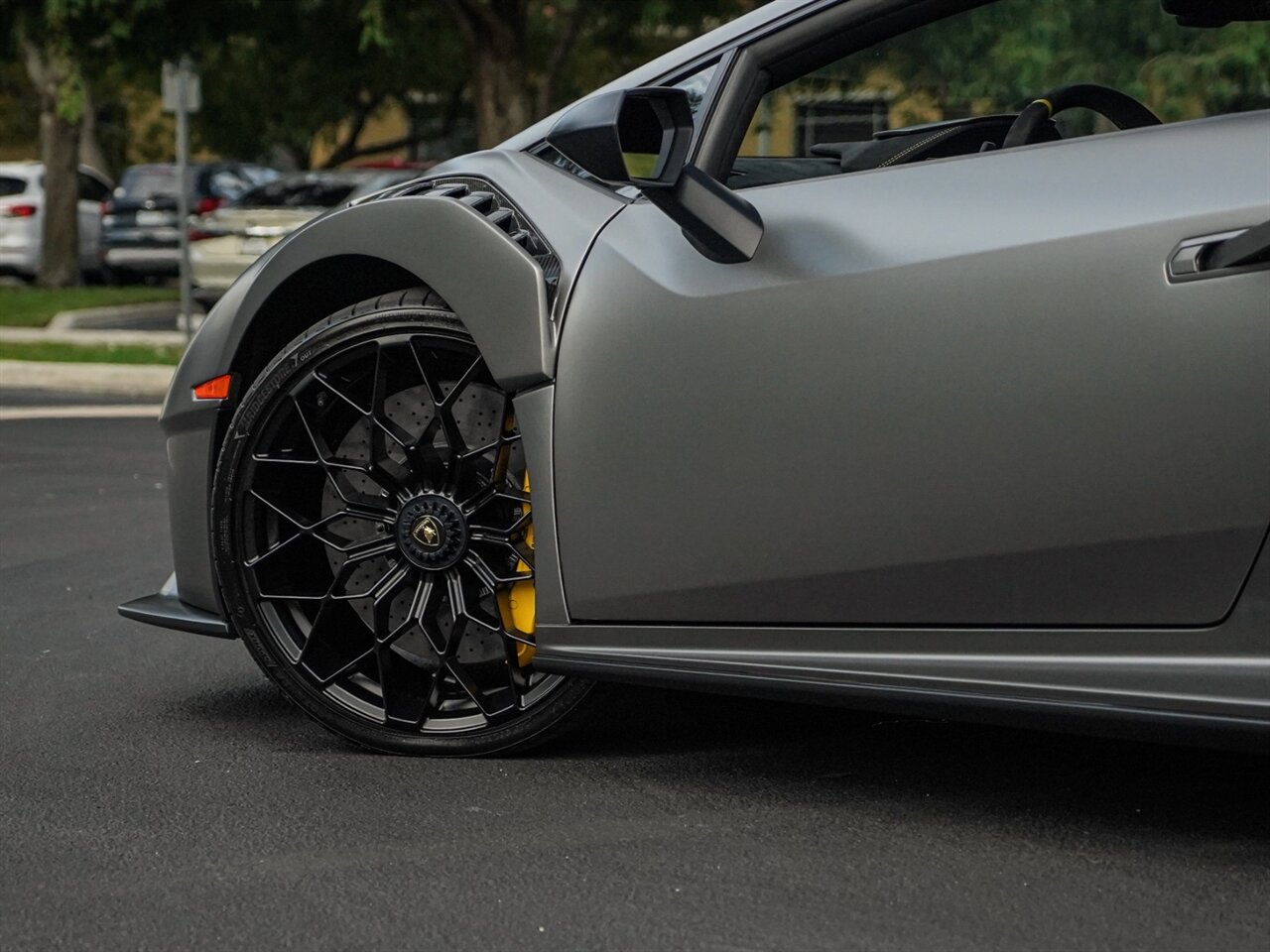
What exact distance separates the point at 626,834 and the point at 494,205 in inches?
43.7

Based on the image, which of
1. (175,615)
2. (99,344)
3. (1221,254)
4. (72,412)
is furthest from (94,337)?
(1221,254)

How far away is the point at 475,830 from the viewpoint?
317cm

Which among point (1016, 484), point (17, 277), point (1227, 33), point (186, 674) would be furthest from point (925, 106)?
point (17, 277)

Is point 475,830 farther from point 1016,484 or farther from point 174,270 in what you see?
point 174,270

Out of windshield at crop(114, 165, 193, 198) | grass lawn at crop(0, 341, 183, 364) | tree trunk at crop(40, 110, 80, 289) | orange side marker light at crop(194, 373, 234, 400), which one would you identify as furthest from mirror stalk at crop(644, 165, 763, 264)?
windshield at crop(114, 165, 193, 198)

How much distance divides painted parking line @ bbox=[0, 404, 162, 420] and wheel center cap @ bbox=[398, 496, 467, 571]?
816 centimetres

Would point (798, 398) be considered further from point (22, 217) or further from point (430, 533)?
point (22, 217)

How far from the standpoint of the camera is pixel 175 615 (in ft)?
12.6

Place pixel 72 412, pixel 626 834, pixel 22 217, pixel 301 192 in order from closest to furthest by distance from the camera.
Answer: pixel 626 834
pixel 72 412
pixel 301 192
pixel 22 217

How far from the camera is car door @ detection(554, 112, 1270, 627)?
272cm

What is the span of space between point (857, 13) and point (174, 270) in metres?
22.8

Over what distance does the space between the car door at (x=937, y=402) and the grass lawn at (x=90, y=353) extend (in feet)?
39.2

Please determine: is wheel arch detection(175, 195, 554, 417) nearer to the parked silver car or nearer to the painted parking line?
the painted parking line

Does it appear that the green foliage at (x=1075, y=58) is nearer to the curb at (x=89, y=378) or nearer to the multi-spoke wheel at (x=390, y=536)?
the multi-spoke wheel at (x=390, y=536)
